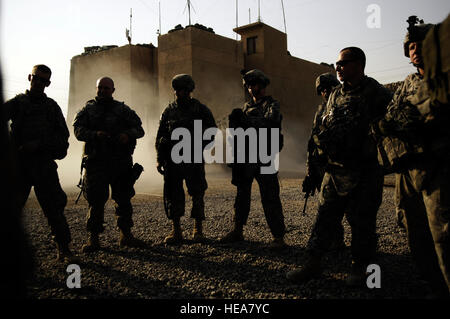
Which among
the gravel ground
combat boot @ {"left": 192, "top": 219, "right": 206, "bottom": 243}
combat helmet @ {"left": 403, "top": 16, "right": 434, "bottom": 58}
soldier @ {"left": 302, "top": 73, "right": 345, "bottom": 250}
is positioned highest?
combat helmet @ {"left": 403, "top": 16, "right": 434, "bottom": 58}

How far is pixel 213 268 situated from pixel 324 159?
1625 millimetres

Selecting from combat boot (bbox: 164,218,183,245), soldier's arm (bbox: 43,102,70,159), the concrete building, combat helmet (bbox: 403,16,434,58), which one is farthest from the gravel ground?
the concrete building

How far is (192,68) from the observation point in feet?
54.0

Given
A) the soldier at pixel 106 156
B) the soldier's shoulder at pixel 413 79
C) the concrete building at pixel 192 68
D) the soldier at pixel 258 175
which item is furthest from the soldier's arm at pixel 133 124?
the concrete building at pixel 192 68

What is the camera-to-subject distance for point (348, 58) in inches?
113

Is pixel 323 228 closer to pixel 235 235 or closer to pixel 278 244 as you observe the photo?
pixel 278 244

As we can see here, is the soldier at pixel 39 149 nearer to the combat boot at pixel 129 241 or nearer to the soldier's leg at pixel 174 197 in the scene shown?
the combat boot at pixel 129 241

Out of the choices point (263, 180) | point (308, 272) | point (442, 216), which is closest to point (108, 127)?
point (263, 180)

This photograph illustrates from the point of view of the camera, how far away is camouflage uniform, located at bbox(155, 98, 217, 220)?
15.2ft

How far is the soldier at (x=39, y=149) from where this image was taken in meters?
3.68

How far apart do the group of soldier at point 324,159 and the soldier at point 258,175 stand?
0.04 ft

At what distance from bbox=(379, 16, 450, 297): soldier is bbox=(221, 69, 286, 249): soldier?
5.45 feet

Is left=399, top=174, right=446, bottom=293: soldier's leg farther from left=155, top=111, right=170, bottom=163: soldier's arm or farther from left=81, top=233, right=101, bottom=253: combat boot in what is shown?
left=81, top=233, right=101, bottom=253: combat boot
